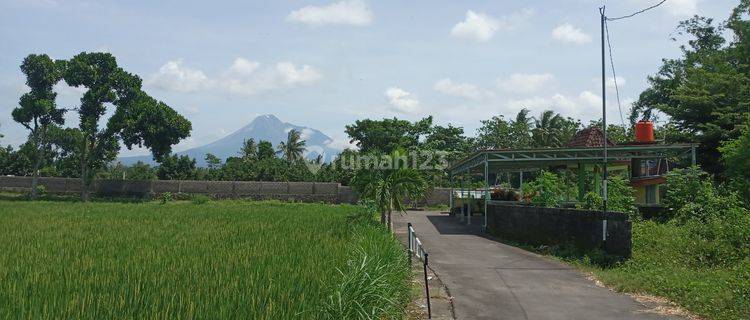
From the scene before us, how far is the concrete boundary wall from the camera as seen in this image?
3819 centimetres

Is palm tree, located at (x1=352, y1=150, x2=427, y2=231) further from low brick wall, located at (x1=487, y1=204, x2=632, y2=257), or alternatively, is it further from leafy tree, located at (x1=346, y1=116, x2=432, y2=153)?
leafy tree, located at (x1=346, y1=116, x2=432, y2=153)

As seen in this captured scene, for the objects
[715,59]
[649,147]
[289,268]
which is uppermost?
[715,59]

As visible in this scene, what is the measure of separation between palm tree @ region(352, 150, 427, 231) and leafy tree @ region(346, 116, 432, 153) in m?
27.7

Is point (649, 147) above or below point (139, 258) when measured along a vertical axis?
above

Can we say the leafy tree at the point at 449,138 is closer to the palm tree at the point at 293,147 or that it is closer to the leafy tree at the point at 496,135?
the leafy tree at the point at 496,135

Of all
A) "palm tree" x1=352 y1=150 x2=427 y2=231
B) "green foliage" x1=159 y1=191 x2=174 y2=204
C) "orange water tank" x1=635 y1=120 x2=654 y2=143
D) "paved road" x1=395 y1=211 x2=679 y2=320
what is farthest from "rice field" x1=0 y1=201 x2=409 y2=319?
"green foliage" x1=159 y1=191 x2=174 y2=204

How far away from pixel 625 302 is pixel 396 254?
3.39 metres

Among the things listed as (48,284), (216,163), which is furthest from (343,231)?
(216,163)

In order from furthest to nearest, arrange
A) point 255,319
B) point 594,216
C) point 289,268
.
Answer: point 594,216 < point 289,268 < point 255,319

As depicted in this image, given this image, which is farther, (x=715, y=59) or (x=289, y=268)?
(x=715, y=59)

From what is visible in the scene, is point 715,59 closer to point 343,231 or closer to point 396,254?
point 343,231

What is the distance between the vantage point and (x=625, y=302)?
803 centimetres

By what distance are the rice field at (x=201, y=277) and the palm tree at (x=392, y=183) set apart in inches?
163

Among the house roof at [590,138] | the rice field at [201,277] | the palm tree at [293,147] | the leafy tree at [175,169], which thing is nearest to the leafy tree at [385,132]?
the leafy tree at [175,169]
